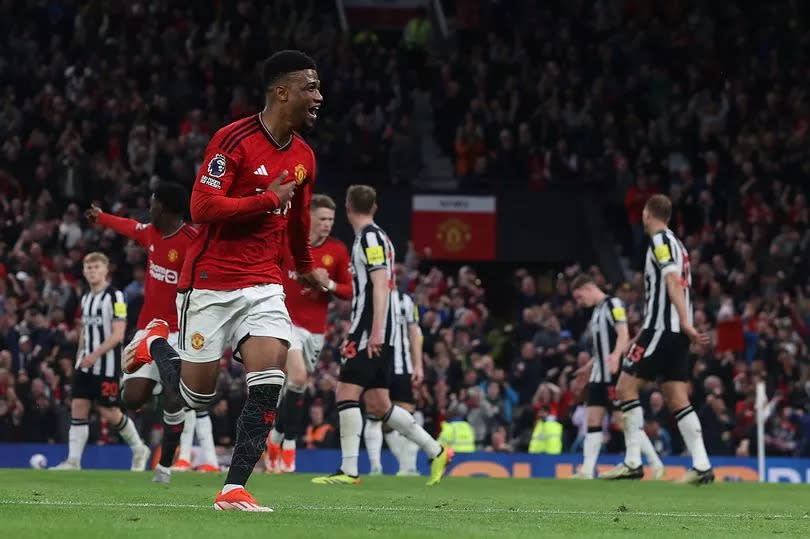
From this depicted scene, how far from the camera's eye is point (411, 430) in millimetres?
13227

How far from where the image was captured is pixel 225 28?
31.2 m

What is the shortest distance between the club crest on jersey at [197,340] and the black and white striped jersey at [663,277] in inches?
263

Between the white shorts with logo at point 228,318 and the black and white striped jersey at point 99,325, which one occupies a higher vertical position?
the black and white striped jersey at point 99,325

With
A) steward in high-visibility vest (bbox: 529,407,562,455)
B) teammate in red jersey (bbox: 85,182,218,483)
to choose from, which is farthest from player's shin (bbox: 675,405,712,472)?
steward in high-visibility vest (bbox: 529,407,562,455)

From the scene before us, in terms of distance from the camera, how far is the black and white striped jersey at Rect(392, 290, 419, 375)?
13946 mm

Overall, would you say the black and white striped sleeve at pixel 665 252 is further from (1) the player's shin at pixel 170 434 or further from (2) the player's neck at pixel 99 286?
(2) the player's neck at pixel 99 286

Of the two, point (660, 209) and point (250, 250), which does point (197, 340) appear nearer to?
point (250, 250)

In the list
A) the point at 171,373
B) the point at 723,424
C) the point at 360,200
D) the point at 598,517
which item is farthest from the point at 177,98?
the point at 598,517

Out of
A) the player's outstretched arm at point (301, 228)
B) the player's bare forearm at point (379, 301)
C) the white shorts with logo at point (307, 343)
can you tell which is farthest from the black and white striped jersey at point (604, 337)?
the player's outstretched arm at point (301, 228)

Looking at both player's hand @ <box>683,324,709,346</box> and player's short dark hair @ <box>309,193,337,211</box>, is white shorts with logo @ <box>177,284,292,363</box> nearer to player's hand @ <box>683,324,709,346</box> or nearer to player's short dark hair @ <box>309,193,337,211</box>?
player's short dark hair @ <box>309,193,337,211</box>

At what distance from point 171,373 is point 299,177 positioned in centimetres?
207

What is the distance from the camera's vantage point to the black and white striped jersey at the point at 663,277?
1388 centimetres

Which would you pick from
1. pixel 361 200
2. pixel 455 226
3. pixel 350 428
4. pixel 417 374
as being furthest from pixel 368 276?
pixel 455 226

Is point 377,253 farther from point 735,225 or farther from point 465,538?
point 735,225
